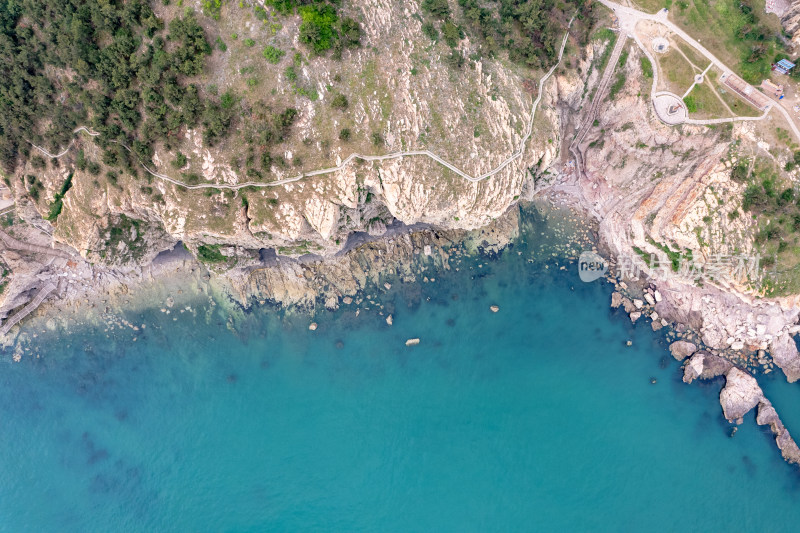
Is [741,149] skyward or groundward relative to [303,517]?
skyward

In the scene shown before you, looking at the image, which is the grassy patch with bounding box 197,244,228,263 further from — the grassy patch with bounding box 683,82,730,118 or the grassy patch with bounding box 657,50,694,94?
the grassy patch with bounding box 683,82,730,118

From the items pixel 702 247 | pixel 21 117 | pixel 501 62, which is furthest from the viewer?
pixel 702 247

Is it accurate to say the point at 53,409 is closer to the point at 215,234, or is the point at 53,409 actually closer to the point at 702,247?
the point at 215,234

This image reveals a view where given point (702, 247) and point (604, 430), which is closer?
point (702, 247)

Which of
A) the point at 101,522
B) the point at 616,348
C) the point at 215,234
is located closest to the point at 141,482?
the point at 101,522

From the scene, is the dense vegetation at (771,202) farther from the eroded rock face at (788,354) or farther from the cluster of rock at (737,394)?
the cluster of rock at (737,394)

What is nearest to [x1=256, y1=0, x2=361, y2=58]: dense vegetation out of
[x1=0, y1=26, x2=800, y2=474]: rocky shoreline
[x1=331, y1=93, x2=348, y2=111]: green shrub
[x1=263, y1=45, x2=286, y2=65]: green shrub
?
[x1=263, y1=45, x2=286, y2=65]: green shrub
